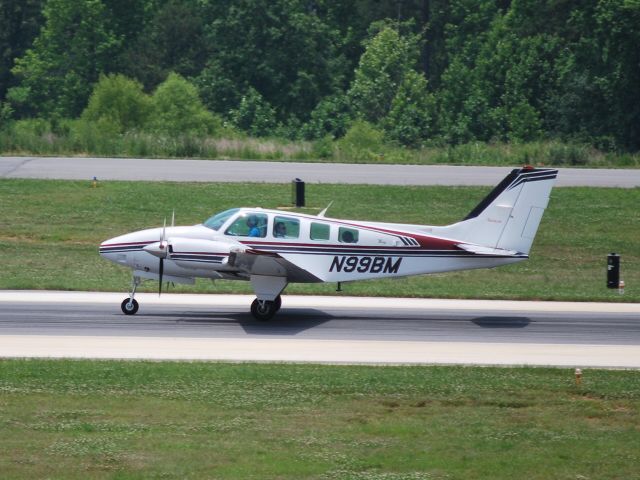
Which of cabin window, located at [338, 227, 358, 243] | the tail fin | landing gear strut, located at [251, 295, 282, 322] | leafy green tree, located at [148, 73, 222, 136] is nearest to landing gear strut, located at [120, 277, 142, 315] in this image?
landing gear strut, located at [251, 295, 282, 322]

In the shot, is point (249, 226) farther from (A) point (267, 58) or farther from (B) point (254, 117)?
(A) point (267, 58)

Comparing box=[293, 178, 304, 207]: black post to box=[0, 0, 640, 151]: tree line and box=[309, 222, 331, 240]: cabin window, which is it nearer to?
box=[309, 222, 331, 240]: cabin window

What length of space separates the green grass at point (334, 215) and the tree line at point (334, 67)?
17871 mm

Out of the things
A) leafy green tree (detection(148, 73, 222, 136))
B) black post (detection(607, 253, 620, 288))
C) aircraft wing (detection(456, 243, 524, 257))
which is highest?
leafy green tree (detection(148, 73, 222, 136))

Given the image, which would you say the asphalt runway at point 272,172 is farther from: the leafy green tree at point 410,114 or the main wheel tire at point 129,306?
the main wheel tire at point 129,306

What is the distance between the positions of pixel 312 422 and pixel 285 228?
843 centimetres

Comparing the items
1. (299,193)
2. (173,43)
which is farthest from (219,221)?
(173,43)

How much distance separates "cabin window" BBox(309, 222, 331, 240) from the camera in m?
24.3

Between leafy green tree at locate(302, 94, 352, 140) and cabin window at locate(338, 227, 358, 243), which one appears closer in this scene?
cabin window at locate(338, 227, 358, 243)

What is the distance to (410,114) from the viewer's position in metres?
66.7

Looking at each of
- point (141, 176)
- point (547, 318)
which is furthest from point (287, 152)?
point (547, 318)

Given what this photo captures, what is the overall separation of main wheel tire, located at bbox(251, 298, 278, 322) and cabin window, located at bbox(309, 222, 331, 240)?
5.67 feet

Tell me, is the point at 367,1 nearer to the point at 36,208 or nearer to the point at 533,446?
the point at 36,208

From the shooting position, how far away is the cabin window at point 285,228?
24359mm
